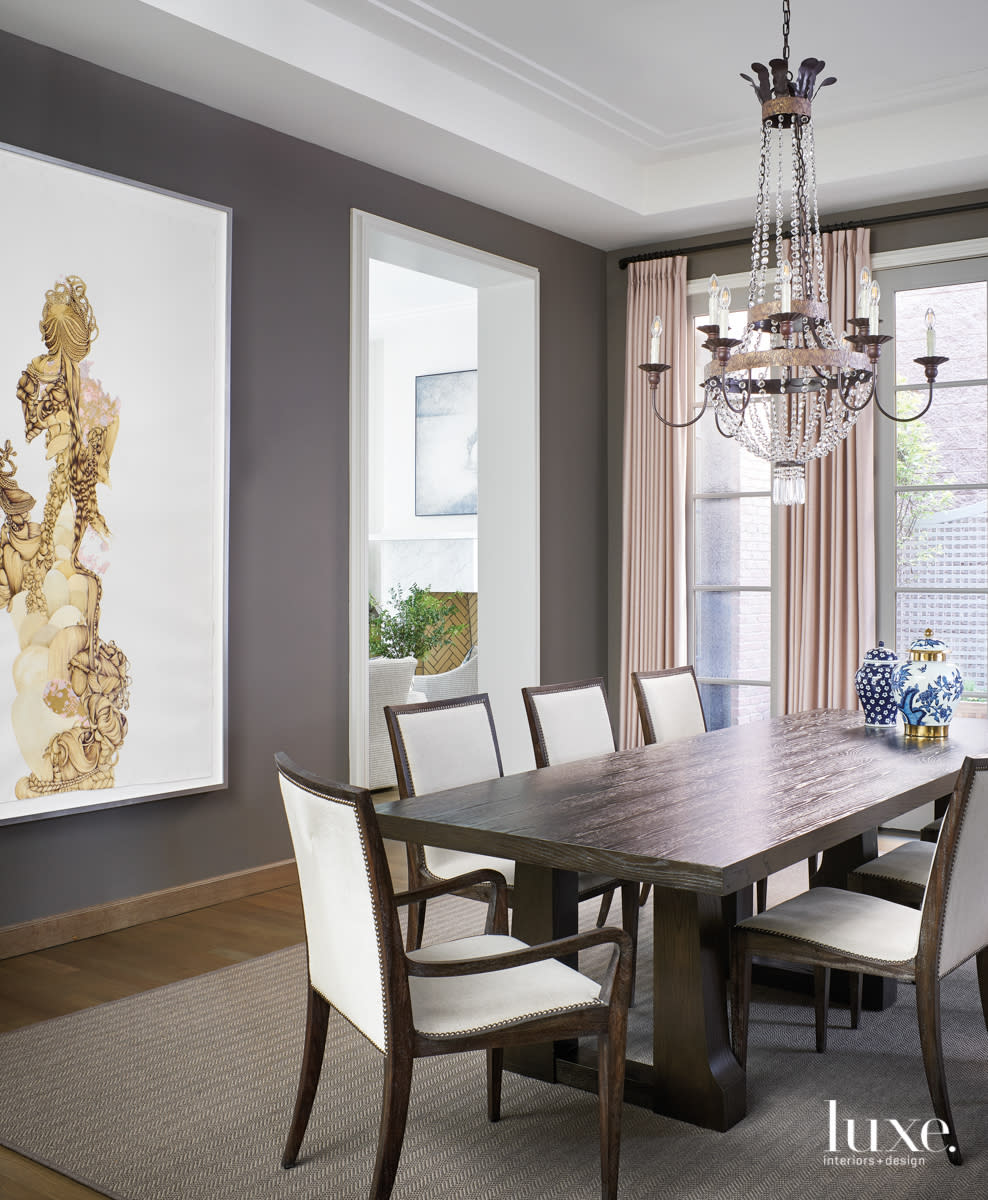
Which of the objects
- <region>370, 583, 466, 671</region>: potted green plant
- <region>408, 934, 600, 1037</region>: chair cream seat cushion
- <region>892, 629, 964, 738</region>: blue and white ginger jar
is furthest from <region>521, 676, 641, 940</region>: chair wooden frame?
<region>370, 583, 466, 671</region>: potted green plant

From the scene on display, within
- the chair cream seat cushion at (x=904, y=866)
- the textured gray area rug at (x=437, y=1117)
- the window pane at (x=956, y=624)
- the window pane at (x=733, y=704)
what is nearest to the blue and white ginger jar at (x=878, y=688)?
the chair cream seat cushion at (x=904, y=866)

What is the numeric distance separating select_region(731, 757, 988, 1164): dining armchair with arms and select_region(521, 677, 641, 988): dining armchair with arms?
75 centimetres

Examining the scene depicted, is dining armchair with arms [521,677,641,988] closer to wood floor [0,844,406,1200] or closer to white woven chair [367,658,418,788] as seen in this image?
wood floor [0,844,406,1200]

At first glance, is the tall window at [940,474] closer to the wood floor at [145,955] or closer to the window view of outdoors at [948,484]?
the window view of outdoors at [948,484]

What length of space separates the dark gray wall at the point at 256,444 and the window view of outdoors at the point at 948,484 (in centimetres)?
235

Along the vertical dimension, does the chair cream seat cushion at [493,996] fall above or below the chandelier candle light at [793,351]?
below

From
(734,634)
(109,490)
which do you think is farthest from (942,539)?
(109,490)

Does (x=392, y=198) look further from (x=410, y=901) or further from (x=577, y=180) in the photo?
(x=410, y=901)

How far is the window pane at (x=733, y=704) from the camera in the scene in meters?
5.82

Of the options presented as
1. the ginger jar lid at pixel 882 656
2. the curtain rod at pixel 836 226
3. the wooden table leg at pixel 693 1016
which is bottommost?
the wooden table leg at pixel 693 1016

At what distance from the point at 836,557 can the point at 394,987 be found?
406 centimetres

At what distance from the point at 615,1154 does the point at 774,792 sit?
96 cm

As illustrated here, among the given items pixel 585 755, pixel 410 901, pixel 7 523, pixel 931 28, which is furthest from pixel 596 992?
pixel 931 28

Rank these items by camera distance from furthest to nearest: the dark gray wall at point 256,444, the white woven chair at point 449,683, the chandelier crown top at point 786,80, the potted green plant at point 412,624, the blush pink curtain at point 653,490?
the potted green plant at point 412,624 → the white woven chair at point 449,683 → the blush pink curtain at point 653,490 → the dark gray wall at point 256,444 → the chandelier crown top at point 786,80
